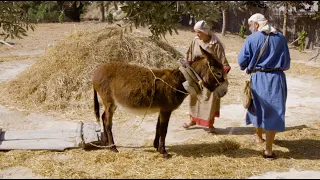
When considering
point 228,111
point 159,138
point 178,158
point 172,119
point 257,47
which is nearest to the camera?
point 257,47

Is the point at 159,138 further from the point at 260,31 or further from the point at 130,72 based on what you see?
the point at 260,31

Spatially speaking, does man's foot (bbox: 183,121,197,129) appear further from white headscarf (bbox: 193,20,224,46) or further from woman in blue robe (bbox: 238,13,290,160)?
woman in blue robe (bbox: 238,13,290,160)

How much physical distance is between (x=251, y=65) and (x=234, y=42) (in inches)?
531

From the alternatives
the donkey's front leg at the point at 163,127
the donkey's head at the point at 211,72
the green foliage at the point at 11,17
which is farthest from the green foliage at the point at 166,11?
Result: the donkey's front leg at the point at 163,127

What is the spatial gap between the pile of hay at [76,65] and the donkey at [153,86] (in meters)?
2.71

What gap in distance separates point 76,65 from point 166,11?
5624 mm

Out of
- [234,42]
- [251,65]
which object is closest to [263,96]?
[251,65]

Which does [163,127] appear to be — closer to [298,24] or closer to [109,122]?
[109,122]

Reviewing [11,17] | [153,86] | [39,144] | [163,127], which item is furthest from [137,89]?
[11,17]

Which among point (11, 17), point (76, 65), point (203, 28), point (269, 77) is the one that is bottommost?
point (76, 65)

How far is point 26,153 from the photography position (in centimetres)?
515

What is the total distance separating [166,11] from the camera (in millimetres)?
3232

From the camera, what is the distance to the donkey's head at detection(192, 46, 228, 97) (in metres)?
4.79

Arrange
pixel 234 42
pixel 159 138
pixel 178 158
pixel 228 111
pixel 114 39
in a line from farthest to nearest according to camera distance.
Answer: pixel 234 42
pixel 114 39
pixel 228 111
pixel 159 138
pixel 178 158
